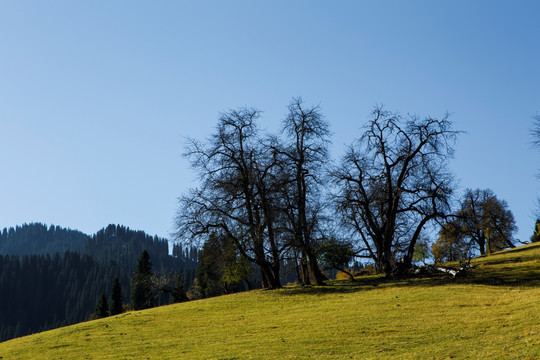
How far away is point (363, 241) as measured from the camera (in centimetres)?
5338

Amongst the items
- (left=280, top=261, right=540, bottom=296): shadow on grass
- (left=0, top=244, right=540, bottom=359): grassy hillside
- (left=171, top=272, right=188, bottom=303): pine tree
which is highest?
(left=171, top=272, right=188, bottom=303): pine tree

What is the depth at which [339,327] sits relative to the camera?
23.8m

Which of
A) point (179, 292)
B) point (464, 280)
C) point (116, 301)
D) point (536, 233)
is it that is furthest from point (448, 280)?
point (116, 301)

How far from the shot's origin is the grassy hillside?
18.6m

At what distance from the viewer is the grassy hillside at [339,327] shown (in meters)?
18.6

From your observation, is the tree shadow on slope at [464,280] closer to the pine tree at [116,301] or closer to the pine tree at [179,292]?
the pine tree at [179,292]

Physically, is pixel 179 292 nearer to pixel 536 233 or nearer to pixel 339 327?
pixel 339 327

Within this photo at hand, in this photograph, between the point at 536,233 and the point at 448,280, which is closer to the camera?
the point at 448,280

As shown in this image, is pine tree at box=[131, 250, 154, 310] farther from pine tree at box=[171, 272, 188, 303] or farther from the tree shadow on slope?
the tree shadow on slope

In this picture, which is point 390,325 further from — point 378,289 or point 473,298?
point 378,289

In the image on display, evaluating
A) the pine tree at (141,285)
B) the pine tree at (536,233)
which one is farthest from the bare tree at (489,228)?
the pine tree at (141,285)

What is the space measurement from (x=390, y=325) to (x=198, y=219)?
2319 centimetres

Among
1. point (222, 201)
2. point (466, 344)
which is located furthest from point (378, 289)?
point (466, 344)

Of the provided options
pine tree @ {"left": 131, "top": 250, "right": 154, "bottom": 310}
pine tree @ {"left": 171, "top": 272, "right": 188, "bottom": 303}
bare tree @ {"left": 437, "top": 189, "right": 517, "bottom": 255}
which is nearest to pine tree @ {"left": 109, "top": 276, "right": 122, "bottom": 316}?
pine tree @ {"left": 131, "top": 250, "right": 154, "bottom": 310}
